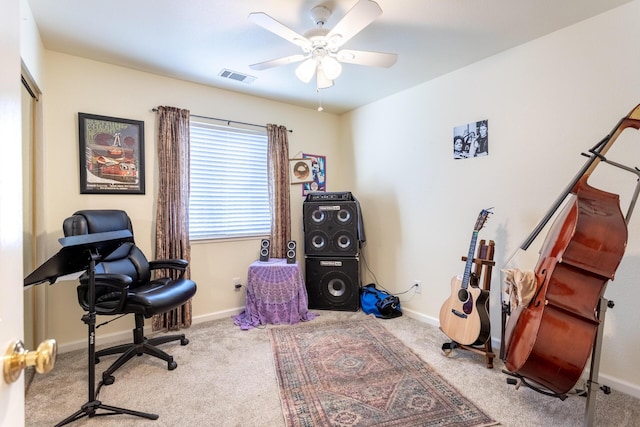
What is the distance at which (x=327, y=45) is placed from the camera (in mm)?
1937

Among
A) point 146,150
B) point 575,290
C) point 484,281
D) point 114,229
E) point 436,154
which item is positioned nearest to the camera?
point 575,290

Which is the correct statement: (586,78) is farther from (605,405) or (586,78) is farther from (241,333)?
(241,333)

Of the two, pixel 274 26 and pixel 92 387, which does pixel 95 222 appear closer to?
pixel 92 387

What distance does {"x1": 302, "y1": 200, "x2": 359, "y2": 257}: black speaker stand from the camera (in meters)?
3.39

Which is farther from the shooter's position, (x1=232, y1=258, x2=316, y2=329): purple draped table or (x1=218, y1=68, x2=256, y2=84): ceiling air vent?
(x1=232, y1=258, x2=316, y2=329): purple draped table

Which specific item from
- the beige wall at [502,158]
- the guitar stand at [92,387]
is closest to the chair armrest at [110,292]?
the guitar stand at [92,387]

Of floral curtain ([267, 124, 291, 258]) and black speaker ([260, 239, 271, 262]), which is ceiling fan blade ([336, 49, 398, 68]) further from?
black speaker ([260, 239, 271, 262])

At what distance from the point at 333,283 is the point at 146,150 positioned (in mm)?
2298

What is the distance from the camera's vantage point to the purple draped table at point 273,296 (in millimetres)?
3045

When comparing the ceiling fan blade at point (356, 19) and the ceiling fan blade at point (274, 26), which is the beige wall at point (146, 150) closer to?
the ceiling fan blade at point (274, 26)

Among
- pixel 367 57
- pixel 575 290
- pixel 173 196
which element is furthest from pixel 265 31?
pixel 575 290

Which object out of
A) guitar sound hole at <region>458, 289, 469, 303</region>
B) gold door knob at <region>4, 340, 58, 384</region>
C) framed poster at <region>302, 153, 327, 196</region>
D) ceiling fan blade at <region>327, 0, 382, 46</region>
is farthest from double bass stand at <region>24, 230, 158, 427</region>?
framed poster at <region>302, 153, 327, 196</region>

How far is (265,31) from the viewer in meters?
2.17

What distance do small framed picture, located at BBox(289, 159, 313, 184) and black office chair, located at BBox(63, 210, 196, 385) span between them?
63.9 inches
